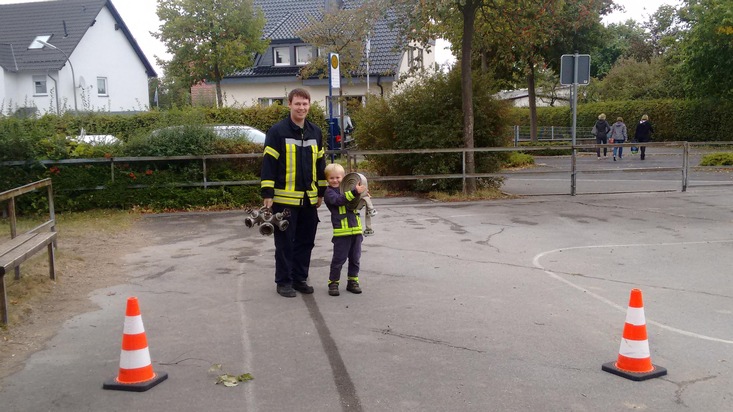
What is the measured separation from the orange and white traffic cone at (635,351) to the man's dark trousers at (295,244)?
11.3 ft

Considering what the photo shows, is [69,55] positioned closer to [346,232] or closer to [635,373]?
[346,232]

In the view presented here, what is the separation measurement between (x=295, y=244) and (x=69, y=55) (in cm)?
3589

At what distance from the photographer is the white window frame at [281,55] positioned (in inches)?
1759

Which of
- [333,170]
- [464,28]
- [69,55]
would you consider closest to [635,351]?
[333,170]

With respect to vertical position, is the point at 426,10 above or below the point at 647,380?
above

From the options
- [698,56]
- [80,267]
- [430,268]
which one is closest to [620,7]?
[698,56]

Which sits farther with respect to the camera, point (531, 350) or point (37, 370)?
point (531, 350)

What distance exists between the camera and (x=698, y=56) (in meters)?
34.1

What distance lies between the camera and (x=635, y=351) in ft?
17.0

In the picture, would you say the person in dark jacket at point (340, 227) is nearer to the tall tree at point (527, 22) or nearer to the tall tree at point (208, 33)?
the tall tree at point (527, 22)

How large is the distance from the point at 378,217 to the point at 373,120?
4.28m

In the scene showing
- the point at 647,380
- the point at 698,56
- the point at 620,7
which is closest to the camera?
the point at 647,380

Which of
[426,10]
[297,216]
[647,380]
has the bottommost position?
[647,380]

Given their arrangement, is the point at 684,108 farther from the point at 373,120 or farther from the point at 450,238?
the point at 450,238
